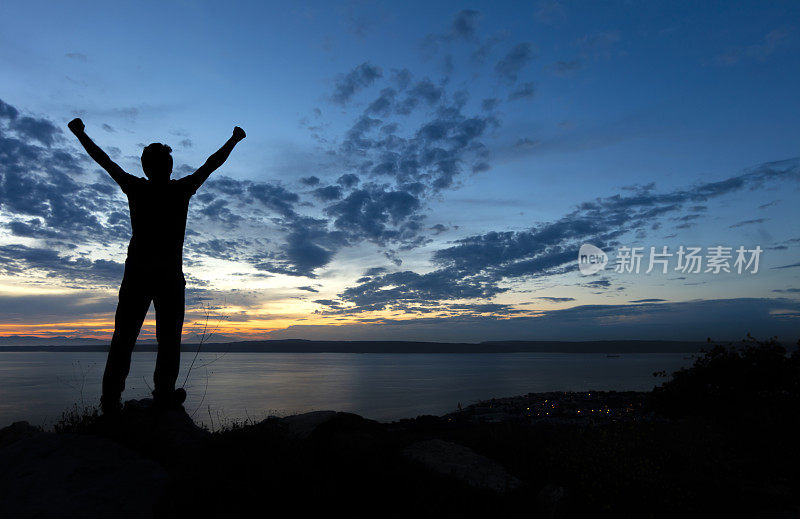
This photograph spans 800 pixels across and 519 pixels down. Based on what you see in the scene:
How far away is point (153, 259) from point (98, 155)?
4.97ft

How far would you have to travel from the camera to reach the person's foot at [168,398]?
6266mm

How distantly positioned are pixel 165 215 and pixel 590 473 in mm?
6775

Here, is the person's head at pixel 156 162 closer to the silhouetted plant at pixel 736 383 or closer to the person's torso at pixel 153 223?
the person's torso at pixel 153 223

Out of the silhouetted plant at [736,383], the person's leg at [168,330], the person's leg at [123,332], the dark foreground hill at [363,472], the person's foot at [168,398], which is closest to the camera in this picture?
the dark foreground hill at [363,472]

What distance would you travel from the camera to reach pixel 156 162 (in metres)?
6.16

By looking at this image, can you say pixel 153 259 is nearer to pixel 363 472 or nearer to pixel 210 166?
pixel 210 166

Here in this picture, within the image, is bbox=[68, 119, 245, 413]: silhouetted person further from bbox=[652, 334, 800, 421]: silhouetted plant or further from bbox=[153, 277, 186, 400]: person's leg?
bbox=[652, 334, 800, 421]: silhouetted plant

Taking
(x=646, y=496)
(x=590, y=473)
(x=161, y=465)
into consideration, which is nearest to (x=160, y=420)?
(x=161, y=465)

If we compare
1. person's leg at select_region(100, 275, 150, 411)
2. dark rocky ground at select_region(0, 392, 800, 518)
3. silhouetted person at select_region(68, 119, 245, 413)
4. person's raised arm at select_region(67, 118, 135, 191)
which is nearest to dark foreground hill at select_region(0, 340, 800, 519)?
dark rocky ground at select_region(0, 392, 800, 518)

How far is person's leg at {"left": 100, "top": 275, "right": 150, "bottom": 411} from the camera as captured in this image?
5922 mm

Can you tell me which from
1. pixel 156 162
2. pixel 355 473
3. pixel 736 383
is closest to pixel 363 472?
pixel 355 473

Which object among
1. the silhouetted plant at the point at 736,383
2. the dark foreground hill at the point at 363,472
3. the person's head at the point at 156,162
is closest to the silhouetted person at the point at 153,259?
the person's head at the point at 156,162

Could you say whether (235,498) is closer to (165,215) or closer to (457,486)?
(457,486)

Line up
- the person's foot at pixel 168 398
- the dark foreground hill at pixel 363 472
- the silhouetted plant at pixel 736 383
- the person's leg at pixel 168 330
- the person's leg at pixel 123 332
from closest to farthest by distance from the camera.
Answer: the dark foreground hill at pixel 363 472 → the person's leg at pixel 123 332 → the person's leg at pixel 168 330 → the person's foot at pixel 168 398 → the silhouetted plant at pixel 736 383
